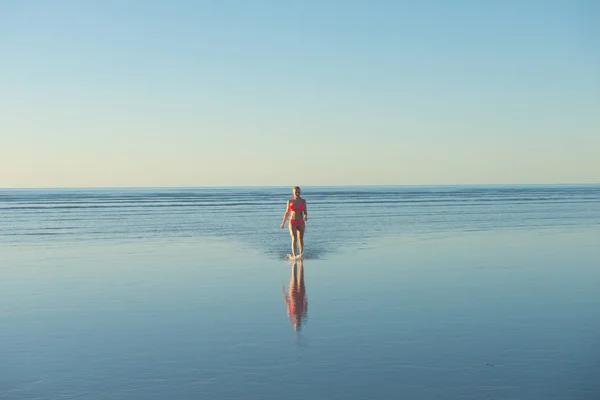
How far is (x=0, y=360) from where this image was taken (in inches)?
285

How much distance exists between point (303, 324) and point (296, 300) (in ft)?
5.85

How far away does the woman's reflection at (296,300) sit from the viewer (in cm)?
916

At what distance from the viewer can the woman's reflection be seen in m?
9.16

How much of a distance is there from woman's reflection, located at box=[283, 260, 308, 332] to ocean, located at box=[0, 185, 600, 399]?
0.05m

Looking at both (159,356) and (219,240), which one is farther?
(219,240)

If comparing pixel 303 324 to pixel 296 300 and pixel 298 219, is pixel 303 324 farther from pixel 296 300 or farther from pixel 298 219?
pixel 298 219

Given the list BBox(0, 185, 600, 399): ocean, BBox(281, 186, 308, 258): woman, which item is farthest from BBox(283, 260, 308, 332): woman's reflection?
BBox(281, 186, 308, 258): woman

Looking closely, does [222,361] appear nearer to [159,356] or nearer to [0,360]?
[159,356]

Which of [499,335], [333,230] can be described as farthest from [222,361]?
[333,230]

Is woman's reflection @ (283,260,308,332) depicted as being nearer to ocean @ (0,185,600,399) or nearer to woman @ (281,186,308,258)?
ocean @ (0,185,600,399)

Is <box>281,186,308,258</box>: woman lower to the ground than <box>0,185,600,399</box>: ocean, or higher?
higher

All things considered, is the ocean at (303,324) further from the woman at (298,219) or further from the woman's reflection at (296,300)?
the woman at (298,219)

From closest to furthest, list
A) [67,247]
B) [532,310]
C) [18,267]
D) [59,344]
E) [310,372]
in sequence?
[310,372], [59,344], [532,310], [18,267], [67,247]

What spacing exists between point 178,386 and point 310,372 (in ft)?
4.13
